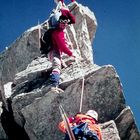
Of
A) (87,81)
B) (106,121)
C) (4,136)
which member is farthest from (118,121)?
(4,136)

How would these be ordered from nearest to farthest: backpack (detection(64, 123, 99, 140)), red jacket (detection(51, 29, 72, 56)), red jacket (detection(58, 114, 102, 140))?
backpack (detection(64, 123, 99, 140)) → red jacket (detection(58, 114, 102, 140)) → red jacket (detection(51, 29, 72, 56))

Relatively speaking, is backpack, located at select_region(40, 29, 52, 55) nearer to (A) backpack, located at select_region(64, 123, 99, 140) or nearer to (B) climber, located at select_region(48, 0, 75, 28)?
(B) climber, located at select_region(48, 0, 75, 28)

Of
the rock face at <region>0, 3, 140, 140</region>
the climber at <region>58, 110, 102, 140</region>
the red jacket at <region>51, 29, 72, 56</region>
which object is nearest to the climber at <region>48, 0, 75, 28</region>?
the red jacket at <region>51, 29, 72, 56</region>

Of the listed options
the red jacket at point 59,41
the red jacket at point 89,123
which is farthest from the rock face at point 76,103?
the red jacket at point 89,123

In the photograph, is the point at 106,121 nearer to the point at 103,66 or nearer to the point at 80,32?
the point at 103,66

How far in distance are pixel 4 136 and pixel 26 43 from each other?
8604 mm

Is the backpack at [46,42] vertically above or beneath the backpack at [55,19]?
beneath

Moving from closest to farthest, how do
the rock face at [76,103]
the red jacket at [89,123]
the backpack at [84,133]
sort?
the backpack at [84,133], the red jacket at [89,123], the rock face at [76,103]

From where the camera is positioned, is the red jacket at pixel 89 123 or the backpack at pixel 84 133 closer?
the backpack at pixel 84 133

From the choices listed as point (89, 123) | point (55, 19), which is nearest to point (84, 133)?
point (89, 123)

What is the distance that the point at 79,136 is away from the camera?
1413 cm

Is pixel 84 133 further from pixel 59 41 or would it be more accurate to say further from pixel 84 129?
pixel 59 41

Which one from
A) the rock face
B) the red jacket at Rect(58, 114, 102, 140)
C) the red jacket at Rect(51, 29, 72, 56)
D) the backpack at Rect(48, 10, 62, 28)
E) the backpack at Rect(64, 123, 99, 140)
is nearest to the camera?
the backpack at Rect(64, 123, 99, 140)

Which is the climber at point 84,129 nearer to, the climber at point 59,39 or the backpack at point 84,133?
the backpack at point 84,133
